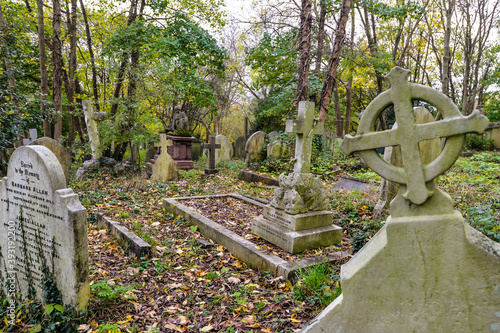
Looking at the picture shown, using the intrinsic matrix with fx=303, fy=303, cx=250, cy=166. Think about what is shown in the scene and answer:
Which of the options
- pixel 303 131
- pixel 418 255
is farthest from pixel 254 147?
pixel 418 255

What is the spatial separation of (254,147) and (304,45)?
14.0ft

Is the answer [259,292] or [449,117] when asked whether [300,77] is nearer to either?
[259,292]

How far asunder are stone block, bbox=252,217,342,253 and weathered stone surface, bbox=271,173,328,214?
13.1 inches

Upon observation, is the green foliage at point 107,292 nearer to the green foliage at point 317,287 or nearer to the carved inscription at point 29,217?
the carved inscription at point 29,217

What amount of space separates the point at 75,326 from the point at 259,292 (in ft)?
6.28

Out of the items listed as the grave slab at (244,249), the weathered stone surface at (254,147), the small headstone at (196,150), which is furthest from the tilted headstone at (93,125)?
the small headstone at (196,150)

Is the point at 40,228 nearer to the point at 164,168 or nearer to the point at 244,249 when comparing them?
the point at 244,249

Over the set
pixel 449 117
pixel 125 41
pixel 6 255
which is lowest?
pixel 6 255

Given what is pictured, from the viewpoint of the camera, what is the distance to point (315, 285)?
11.0ft

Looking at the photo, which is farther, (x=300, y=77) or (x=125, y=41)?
(x=125, y=41)

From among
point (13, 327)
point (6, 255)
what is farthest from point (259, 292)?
point (6, 255)

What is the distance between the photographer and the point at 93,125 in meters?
9.56

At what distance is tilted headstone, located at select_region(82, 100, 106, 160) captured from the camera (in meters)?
9.38

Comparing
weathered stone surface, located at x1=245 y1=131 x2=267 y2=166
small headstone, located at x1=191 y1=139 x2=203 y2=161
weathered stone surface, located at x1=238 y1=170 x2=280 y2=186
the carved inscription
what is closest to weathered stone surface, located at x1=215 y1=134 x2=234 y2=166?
small headstone, located at x1=191 y1=139 x2=203 y2=161
